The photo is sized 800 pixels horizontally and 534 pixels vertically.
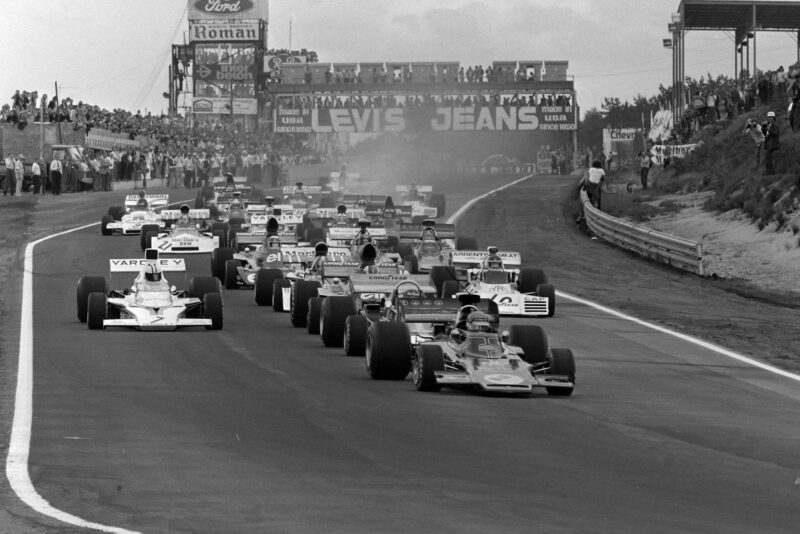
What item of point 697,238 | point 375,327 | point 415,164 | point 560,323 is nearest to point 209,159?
point 415,164

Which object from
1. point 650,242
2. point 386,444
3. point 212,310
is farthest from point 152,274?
point 650,242

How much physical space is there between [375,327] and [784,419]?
460cm

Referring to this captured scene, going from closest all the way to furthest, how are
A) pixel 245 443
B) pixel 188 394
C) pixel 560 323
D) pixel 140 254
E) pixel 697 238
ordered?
pixel 245 443
pixel 188 394
pixel 560 323
pixel 140 254
pixel 697 238

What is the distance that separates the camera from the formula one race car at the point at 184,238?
36.0m

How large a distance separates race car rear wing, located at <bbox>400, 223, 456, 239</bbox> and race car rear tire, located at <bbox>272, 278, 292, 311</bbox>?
6283 millimetres

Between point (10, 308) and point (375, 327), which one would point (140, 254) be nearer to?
point (10, 308)

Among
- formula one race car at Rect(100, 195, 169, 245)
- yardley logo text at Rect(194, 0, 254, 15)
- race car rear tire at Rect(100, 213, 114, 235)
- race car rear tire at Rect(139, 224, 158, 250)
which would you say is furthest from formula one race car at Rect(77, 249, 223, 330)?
yardley logo text at Rect(194, 0, 254, 15)

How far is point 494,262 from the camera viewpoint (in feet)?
84.9

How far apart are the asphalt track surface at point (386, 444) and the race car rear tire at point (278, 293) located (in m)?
4.29

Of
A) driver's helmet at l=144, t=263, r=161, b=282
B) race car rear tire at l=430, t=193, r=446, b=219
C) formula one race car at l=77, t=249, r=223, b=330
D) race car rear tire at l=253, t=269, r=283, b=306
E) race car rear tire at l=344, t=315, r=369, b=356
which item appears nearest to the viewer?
race car rear tire at l=344, t=315, r=369, b=356

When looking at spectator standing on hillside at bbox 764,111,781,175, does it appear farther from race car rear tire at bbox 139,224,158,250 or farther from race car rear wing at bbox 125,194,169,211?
race car rear tire at bbox 139,224,158,250

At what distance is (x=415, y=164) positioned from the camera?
101375 millimetres

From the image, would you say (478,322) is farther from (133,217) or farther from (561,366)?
(133,217)

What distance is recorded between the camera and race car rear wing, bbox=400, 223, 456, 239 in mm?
33781
